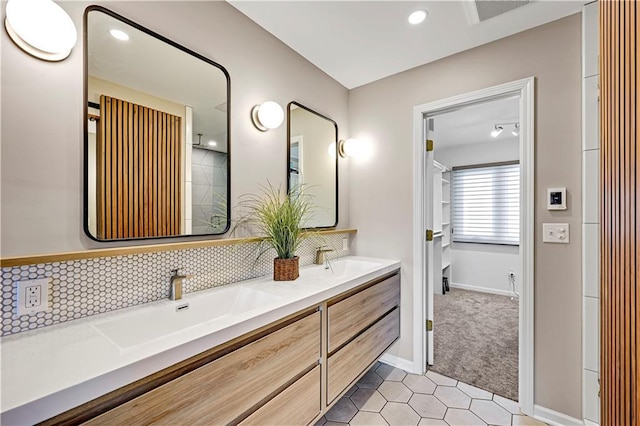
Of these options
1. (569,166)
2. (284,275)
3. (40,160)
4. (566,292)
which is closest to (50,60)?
(40,160)

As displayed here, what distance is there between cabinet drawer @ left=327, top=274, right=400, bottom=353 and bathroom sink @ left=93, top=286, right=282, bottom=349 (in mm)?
407

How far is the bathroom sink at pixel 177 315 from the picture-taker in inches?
41.9

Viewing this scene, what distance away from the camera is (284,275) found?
1.66 meters

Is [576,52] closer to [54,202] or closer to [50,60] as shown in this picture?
[50,60]

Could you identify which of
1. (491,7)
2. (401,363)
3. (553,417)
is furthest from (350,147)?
(553,417)

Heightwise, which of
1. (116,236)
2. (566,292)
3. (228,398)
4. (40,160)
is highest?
(40,160)

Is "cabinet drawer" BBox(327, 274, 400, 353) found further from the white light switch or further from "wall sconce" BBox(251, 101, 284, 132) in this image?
"wall sconce" BBox(251, 101, 284, 132)

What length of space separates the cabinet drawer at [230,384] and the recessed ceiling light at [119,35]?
4.55 feet

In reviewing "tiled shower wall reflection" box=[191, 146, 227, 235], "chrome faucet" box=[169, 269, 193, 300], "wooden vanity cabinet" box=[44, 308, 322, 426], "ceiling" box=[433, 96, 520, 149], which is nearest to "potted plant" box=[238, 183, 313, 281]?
"tiled shower wall reflection" box=[191, 146, 227, 235]

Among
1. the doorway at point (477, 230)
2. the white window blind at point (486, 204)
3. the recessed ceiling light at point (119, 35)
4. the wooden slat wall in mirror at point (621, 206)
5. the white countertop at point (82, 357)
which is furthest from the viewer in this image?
the white window blind at point (486, 204)

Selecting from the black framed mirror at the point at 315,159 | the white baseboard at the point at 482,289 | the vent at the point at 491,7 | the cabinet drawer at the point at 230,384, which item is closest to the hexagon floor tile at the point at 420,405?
the cabinet drawer at the point at 230,384

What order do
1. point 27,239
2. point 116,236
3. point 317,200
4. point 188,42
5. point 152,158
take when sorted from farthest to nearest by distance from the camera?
point 317,200, point 188,42, point 152,158, point 116,236, point 27,239

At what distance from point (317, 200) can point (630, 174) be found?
6.15ft

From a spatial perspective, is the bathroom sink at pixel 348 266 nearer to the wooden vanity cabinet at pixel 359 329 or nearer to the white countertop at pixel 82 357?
the wooden vanity cabinet at pixel 359 329
